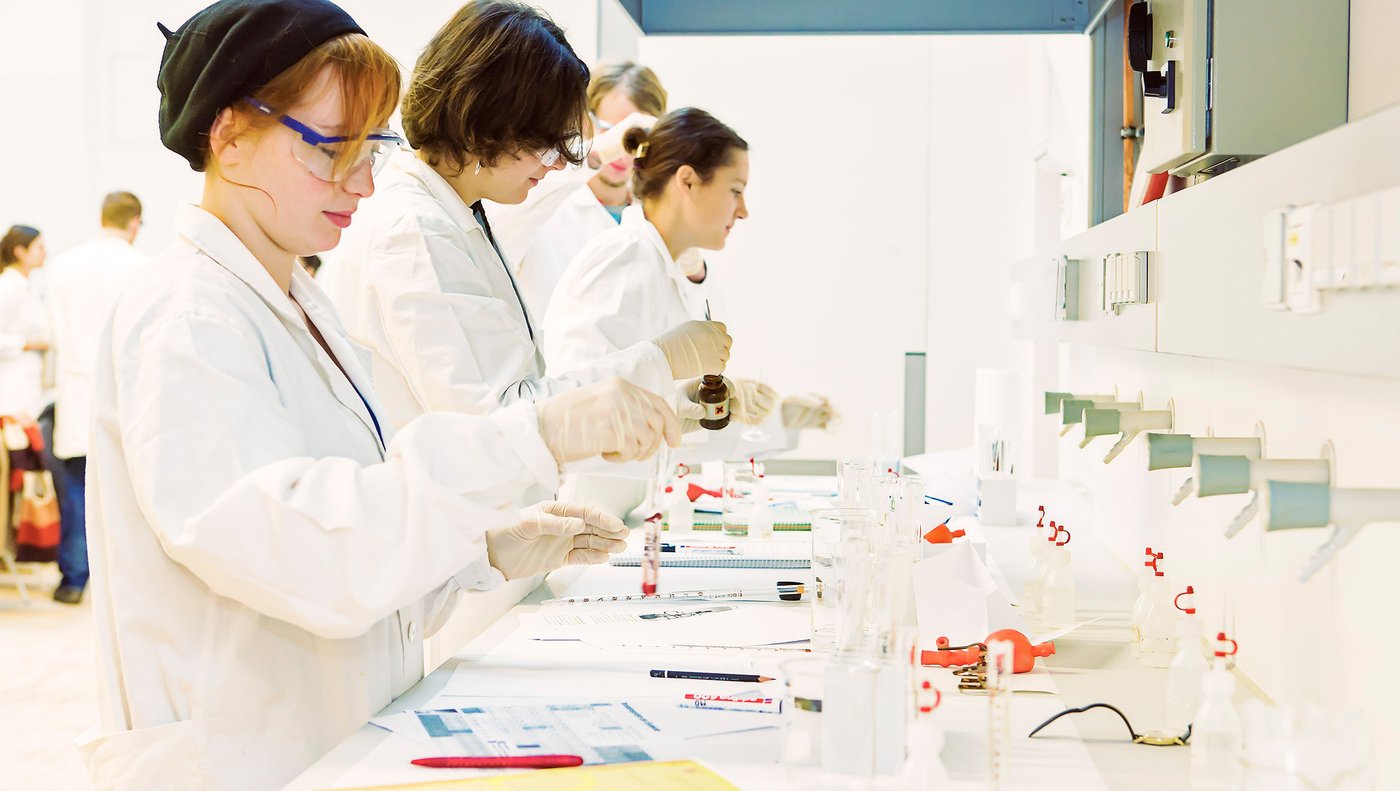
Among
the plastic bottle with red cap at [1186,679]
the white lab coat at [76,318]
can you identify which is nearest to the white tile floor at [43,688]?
the white lab coat at [76,318]

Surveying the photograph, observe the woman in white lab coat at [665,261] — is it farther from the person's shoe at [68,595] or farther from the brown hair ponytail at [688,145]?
the person's shoe at [68,595]

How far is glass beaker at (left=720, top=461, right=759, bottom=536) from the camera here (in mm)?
2693

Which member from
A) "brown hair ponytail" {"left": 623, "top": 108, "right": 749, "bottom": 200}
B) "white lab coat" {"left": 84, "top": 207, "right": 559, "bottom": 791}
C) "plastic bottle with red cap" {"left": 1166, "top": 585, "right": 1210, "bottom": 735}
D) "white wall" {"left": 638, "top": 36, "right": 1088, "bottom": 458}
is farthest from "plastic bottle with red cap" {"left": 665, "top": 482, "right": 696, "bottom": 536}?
"white wall" {"left": 638, "top": 36, "right": 1088, "bottom": 458}

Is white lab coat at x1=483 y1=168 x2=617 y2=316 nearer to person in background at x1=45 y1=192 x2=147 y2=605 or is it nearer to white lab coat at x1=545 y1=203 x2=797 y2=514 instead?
white lab coat at x1=545 y1=203 x2=797 y2=514

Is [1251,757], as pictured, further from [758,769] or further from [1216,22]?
[1216,22]

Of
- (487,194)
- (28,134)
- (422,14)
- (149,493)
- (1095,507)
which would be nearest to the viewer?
(149,493)

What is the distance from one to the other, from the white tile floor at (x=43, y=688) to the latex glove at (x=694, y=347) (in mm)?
2225

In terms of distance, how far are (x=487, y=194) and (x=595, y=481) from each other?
952 millimetres

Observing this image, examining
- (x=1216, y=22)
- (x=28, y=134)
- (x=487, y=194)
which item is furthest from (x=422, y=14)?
(x=1216, y=22)

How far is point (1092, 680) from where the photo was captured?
1.60 metres

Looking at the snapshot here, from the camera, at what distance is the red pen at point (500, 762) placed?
1.24 metres

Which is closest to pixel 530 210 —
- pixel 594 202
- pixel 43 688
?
pixel 594 202

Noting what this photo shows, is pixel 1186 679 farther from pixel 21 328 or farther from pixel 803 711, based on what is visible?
pixel 21 328

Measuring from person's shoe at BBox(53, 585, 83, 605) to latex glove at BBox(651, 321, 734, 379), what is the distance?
4.47 metres
